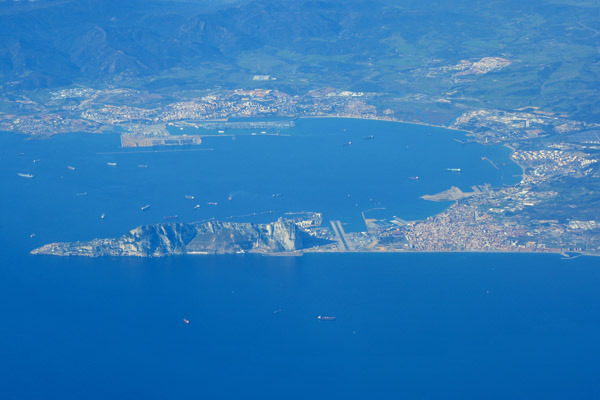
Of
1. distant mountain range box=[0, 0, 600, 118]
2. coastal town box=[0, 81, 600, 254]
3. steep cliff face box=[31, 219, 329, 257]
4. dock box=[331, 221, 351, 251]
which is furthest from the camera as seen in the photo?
distant mountain range box=[0, 0, 600, 118]

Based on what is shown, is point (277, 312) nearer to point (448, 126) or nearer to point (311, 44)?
point (448, 126)

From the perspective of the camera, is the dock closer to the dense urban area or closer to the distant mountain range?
the dense urban area

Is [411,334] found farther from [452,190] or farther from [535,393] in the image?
[452,190]

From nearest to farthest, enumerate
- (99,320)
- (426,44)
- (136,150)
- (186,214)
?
(99,320), (186,214), (136,150), (426,44)

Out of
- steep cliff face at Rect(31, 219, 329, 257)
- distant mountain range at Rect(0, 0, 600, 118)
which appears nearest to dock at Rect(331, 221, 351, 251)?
steep cliff face at Rect(31, 219, 329, 257)

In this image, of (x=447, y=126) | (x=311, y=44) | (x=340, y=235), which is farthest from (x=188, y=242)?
(x=311, y=44)

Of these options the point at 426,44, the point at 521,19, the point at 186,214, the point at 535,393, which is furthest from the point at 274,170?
the point at 521,19
